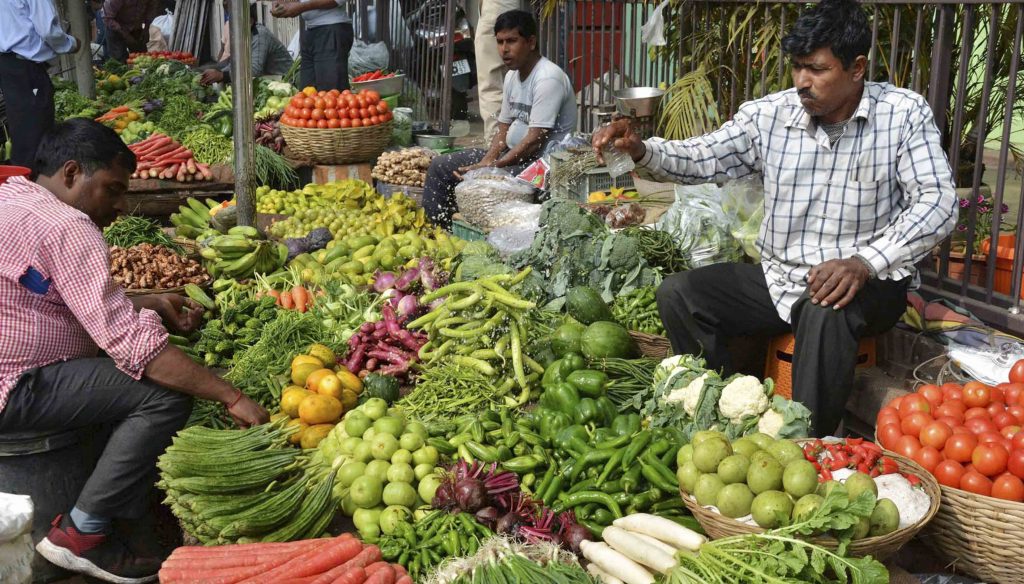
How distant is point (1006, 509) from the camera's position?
2953 millimetres

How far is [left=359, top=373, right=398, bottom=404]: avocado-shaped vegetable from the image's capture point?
15.0 ft

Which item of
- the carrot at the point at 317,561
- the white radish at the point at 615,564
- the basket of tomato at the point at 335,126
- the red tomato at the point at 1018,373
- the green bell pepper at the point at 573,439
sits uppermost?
the basket of tomato at the point at 335,126

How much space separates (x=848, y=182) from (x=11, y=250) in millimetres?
3208

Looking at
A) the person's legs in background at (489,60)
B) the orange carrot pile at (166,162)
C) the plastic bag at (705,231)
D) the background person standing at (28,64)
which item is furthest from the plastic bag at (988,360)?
the background person standing at (28,64)

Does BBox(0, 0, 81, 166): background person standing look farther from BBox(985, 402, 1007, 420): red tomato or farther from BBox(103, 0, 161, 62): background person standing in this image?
BBox(985, 402, 1007, 420): red tomato

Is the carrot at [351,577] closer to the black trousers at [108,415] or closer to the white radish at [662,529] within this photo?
the white radish at [662,529]

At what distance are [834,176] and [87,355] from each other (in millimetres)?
3080

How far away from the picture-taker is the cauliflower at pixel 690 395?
3.87m

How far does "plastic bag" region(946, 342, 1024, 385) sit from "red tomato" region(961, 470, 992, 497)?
100 cm

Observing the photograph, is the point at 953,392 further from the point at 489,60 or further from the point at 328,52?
the point at 328,52

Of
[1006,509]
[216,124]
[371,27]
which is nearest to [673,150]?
[1006,509]

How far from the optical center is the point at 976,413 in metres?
3.33

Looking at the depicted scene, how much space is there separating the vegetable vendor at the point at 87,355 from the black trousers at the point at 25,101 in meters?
5.48

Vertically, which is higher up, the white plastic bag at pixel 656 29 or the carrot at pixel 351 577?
Answer: the white plastic bag at pixel 656 29
